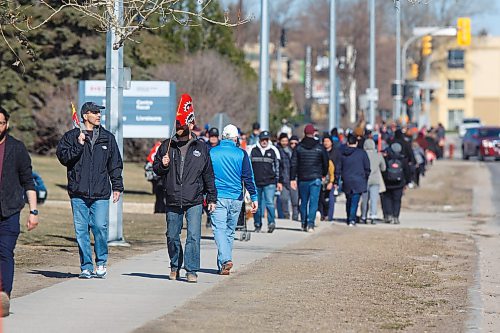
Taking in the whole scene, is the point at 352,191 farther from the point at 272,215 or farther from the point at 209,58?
the point at 209,58

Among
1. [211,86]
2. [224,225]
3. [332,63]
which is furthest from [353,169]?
[211,86]

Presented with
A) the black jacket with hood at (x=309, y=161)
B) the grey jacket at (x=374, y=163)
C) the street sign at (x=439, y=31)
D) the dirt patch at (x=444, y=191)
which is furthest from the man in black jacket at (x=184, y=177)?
the street sign at (x=439, y=31)

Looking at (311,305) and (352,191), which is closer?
(311,305)

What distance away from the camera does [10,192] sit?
10.8 meters

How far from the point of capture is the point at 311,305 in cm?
1191

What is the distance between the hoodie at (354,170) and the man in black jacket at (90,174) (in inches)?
411

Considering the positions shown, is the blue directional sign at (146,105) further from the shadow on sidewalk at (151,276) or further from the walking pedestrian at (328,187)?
the shadow on sidewalk at (151,276)

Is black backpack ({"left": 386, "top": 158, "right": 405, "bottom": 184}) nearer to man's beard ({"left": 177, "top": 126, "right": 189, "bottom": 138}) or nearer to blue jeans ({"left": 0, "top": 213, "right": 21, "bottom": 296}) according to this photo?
man's beard ({"left": 177, "top": 126, "right": 189, "bottom": 138})

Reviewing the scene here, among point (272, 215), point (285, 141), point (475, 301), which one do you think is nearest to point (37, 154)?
point (285, 141)

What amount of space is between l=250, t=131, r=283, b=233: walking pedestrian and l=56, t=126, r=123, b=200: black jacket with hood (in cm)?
790

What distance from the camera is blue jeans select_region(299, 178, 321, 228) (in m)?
21.4

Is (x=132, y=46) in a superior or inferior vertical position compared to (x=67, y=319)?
superior

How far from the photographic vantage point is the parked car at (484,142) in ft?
192

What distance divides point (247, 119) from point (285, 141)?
69.2 ft
